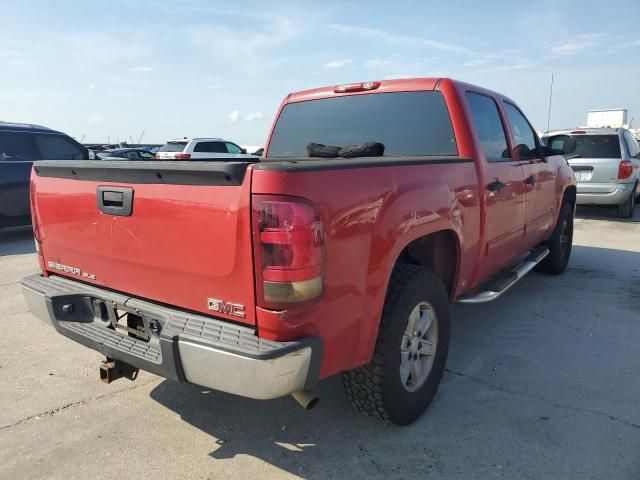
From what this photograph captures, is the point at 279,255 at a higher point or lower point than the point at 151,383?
higher

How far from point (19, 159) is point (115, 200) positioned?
7.32 metres

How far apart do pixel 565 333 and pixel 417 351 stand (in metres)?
2.01

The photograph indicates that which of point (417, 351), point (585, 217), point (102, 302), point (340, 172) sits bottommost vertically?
point (585, 217)

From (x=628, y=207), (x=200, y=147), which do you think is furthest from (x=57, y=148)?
(x=628, y=207)

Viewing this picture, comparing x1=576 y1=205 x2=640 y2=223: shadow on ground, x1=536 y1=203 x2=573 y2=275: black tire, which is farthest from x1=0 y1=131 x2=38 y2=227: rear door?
x1=576 y1=205 x2=640 y2=223: shadow on ground

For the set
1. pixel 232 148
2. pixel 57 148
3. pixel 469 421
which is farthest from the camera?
pixel 232 148

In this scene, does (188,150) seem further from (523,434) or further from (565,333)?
(523,434)

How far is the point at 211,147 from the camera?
16.3m

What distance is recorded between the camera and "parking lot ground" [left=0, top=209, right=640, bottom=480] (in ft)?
8.19

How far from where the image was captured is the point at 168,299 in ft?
7.84

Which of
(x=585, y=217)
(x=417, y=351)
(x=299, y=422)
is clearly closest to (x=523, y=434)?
(x=417, y=351)

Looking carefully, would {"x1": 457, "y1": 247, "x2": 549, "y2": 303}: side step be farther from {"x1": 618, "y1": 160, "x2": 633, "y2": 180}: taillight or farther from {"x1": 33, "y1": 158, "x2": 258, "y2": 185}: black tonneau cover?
{"x1": 618, "y1": 160, "x2": 633, "y2": 180}: taillight

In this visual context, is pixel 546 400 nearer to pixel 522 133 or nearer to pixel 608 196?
pixel 522 133

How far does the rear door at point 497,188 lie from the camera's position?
141 inches
